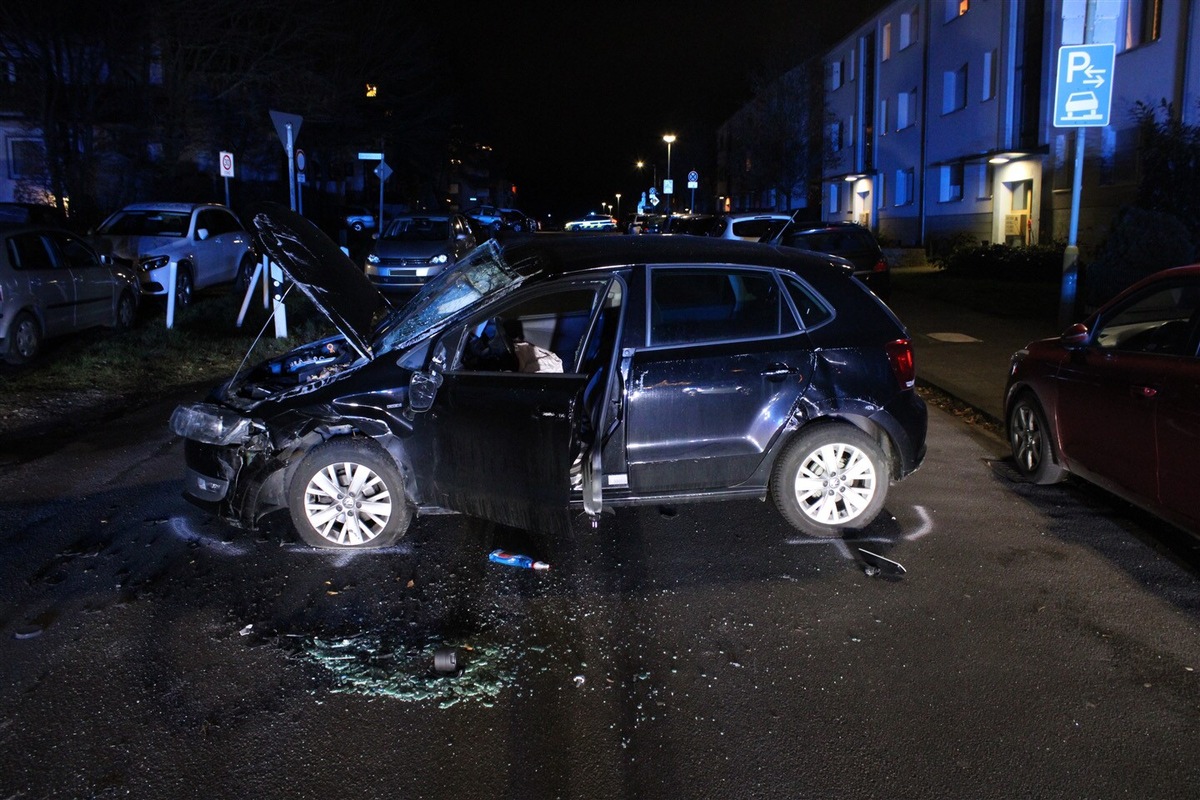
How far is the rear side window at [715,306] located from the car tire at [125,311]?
10.5 metres

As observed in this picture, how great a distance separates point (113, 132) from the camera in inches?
1062

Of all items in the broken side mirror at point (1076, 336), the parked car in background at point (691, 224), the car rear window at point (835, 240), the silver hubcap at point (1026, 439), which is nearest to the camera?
the broken side mirror at point (1076, 336)

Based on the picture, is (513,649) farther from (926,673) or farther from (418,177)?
(418,177)

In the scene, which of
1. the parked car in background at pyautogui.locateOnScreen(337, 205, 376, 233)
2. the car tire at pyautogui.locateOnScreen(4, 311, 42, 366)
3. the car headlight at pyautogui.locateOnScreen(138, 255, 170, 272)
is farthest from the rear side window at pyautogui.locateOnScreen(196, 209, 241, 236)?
the parked car in background at pyautogui.locateOnScreen(337, 205, 376, 233)

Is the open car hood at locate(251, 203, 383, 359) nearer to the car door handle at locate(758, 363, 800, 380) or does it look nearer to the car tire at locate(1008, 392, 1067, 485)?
the car door handle at locate(758, 363, 800, 380)

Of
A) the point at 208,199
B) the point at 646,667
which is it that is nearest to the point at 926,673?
the point at 646,667

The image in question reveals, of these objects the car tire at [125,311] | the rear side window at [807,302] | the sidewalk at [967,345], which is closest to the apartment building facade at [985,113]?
the sidewalk at [967,345]

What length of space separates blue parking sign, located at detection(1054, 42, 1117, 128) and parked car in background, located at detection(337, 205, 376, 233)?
29574 millimetres

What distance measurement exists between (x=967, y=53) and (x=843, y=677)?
31.3 metres

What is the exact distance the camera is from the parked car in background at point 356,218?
38469mm

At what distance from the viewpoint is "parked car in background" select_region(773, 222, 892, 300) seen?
52.4 ft

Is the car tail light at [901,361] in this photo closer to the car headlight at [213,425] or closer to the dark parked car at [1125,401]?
the dark parked car at [1125,401]

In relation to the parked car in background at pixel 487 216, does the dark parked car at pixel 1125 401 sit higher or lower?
lower

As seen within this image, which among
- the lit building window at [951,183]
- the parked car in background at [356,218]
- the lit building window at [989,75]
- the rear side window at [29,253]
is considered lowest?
the rear side window at [29,253]
